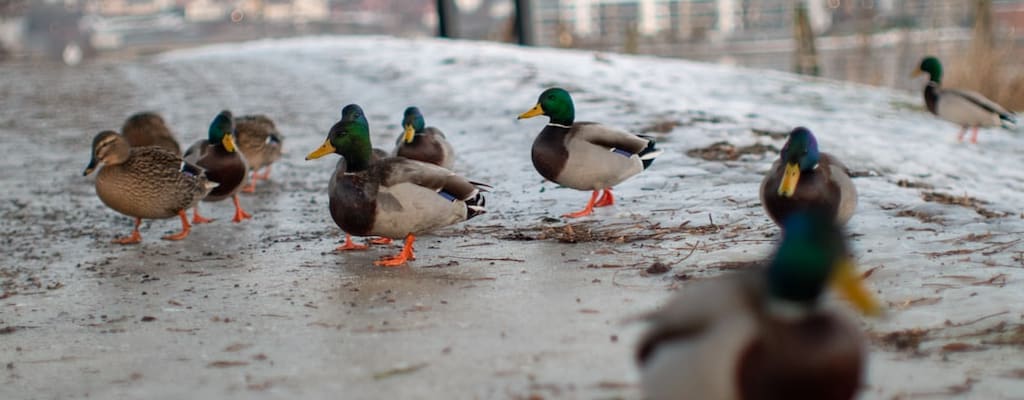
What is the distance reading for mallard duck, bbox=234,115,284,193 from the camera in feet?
22.1

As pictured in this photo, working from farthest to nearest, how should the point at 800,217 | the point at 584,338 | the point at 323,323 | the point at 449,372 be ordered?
the point at 323,323
the point at 584,338
the point at 449,372
the point at 800,217

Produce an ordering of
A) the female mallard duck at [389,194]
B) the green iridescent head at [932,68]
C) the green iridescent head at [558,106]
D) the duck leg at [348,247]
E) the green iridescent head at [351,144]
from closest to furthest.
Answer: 1. the female mallard duck at [389,194]
2. the green iridescent head at [351,144]
3. the duck leg at [348,247]
4. the green iridescent head at [558,106]
5. the green iridescent head at [932,68]

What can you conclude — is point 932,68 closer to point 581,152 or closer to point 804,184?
point 581,152

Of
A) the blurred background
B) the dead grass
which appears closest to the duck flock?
the dead grass

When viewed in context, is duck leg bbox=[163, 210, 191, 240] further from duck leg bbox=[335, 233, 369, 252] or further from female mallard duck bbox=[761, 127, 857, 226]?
female mallard duck bbox=[761, 127, 857, 226]

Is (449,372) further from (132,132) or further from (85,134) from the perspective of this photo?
(85,134)

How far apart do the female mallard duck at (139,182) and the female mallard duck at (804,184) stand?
2.89 meters

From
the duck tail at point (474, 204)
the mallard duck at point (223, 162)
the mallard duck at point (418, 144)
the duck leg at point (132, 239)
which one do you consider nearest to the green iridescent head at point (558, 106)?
the mallard duck at point (418, 144)

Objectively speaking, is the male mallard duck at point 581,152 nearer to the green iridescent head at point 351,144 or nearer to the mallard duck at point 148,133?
the green iridescent head at point 351,144

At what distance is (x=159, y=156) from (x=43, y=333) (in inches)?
73.1

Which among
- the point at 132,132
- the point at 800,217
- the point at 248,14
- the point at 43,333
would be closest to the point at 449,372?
the point at 800,217

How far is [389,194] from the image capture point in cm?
443

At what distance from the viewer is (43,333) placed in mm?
3846

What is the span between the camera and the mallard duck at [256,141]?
6.74m
